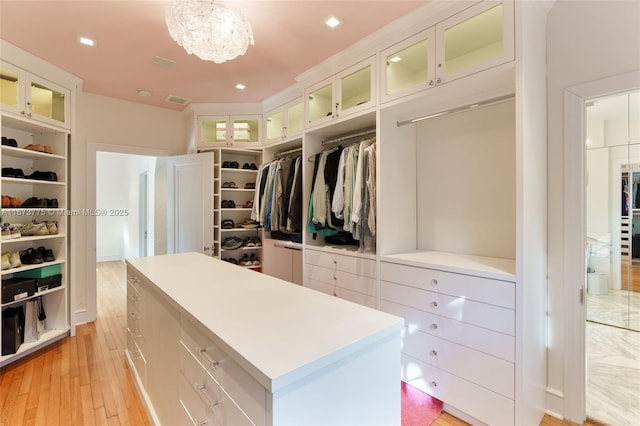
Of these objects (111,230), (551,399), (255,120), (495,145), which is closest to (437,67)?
(495,145)

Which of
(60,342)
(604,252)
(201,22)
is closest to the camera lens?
(201,22)

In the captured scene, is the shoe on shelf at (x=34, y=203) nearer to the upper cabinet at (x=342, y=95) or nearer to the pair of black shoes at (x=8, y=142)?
the pair of black shoes at (x=8, y=142)

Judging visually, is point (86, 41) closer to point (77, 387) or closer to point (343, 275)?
point (77, 387)

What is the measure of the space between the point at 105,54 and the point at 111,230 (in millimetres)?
6578

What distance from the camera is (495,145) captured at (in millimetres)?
2096

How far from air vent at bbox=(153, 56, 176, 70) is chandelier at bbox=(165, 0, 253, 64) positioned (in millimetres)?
1112

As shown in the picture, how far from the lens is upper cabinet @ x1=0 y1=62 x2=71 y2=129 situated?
97.7 inches

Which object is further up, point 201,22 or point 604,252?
point 201,22

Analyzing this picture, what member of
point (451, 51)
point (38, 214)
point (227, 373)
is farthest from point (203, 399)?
point (38, 214)

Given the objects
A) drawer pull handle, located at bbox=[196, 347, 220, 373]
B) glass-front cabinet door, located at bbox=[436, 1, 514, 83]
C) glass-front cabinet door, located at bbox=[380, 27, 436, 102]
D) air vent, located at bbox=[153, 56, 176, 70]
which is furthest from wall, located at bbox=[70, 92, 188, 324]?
glass-front cabinet door, located at bbox=[436, 1, 514, 83]

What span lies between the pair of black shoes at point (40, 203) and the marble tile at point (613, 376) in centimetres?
473

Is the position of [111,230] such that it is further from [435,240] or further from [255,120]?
[435,240]

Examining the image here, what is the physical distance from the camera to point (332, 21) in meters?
2.08

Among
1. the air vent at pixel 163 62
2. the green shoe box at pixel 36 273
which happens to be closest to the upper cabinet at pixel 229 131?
the air vent at pixel 163 62
